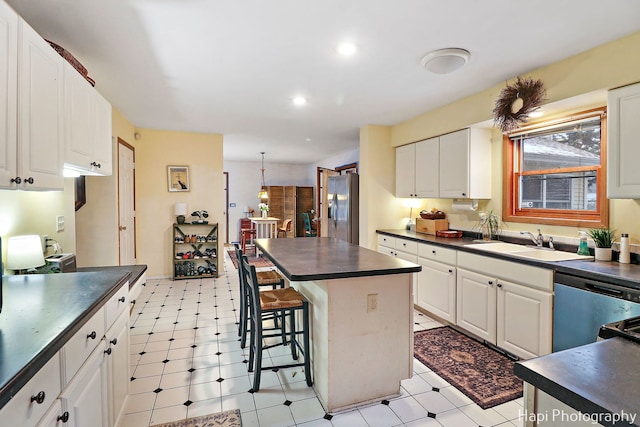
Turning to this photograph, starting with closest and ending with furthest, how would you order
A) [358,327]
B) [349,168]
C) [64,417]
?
1. [64,417]
2. [358,327]
3. [349,168]

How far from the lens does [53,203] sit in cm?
234

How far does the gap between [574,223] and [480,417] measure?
1.85 m

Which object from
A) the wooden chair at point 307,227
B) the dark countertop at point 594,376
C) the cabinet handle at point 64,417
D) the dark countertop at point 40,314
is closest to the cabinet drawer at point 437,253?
the dark countertop at point 594,376

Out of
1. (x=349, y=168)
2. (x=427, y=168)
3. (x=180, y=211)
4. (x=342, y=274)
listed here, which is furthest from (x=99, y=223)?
(x=349, y=168)

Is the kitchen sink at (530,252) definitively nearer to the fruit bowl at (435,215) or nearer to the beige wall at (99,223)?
the fruit bowl at (435,215)

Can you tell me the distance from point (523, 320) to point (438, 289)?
951 mm

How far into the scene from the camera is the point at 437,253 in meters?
3.39

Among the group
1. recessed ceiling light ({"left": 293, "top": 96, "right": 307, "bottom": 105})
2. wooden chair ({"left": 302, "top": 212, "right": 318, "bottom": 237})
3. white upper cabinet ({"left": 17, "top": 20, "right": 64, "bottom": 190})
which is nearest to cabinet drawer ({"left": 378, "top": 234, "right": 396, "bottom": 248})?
recessed ceiling light ({"left": 293, "top": 96, "right": 307, "bottom": 105})

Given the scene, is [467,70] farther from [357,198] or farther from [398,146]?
[357,198]

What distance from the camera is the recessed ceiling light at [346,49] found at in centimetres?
233

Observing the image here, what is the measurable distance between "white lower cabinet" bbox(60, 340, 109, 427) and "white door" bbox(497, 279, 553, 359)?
272 centimetres

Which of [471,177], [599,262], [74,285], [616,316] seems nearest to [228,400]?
[74,285]

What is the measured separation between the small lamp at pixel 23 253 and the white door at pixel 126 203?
94.0 inches

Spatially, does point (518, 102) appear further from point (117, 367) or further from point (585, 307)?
point (117, 367)
